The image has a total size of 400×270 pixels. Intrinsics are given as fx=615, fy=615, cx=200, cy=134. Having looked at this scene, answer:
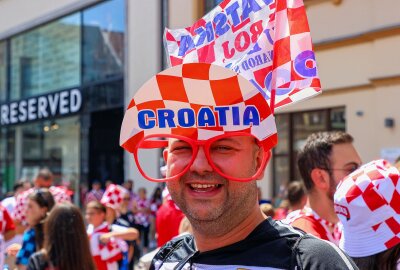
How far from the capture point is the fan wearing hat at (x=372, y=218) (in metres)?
2.32

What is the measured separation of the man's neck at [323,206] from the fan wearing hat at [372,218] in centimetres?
51

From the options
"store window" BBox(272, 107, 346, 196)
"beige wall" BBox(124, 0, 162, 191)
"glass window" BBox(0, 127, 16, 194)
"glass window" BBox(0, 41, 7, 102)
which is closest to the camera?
"store window" BBox(272, 107, 346, 196)

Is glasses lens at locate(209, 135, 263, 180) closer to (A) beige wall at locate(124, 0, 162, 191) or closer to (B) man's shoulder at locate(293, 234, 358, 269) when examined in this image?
(B) man's shoulder at locate(293, 234, 358, 269)

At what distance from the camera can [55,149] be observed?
69.1 ft

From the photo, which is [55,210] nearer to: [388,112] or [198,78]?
[198,78]

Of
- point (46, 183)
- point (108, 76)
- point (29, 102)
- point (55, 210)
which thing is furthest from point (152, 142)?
point (29, 102)

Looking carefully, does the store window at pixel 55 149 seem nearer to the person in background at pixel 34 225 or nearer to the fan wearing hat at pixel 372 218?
the person in background at pixel 34 225

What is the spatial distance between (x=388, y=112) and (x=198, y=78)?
9.18 m

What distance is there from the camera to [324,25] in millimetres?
11461

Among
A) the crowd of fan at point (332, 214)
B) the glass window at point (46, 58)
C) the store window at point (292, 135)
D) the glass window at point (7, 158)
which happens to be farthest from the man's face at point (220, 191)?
the glass window at point (7, 158)

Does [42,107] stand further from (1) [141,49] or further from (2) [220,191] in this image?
(2) [220,191]

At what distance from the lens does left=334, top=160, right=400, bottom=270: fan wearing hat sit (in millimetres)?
2322

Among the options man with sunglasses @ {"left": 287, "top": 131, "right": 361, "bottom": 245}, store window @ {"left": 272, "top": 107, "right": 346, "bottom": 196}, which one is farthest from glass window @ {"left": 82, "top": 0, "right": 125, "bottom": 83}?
man with sunglasses @ {"left": 287, "top": 131, "right": 361, "bottom": 245}

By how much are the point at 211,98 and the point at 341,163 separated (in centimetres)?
151
